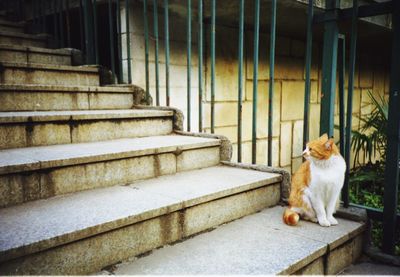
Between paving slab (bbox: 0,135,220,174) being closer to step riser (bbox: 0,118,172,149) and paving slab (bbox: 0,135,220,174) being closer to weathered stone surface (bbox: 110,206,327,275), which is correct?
step riser (bbox: 0,118,172,149)

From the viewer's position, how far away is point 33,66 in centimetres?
255

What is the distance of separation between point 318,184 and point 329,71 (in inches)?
27.2

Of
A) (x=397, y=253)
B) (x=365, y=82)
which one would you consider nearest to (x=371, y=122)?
(x=397, y=253)

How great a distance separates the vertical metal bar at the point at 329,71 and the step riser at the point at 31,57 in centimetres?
256

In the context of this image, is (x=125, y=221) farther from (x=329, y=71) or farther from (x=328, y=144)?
(x=329, y=71)

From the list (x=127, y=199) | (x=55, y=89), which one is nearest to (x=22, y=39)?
(x=55, y=89)

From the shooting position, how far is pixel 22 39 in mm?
3555

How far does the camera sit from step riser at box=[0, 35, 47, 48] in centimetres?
336

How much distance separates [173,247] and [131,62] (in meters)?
2.05

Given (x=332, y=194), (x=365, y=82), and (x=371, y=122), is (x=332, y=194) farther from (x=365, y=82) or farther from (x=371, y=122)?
(x=365, y=82)

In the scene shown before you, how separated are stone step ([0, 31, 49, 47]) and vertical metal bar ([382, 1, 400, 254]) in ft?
11.4

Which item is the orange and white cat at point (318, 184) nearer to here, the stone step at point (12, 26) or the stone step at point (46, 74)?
the stone step at point (46, 74)

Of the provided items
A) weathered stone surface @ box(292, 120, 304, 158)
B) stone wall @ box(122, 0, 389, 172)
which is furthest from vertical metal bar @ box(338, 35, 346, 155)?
weathered stone surface @ box(292, 120, 304, 158)

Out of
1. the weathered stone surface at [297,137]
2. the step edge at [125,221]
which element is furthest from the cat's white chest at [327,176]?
the weathered stone surface at [297,137]
